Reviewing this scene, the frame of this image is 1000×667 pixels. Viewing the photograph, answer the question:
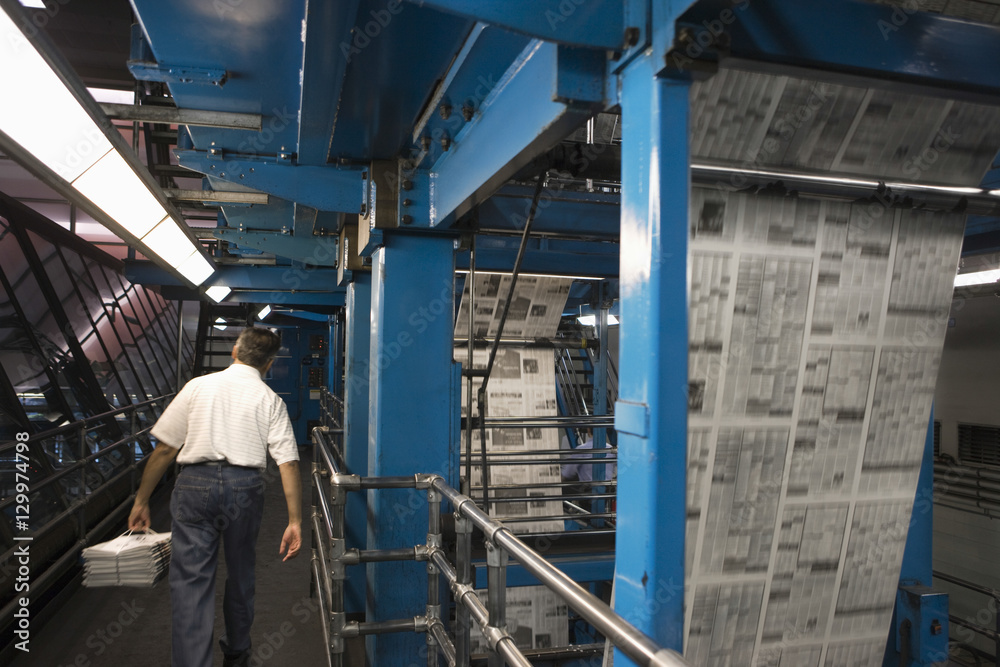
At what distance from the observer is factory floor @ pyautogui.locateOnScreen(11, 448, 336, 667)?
3623 mm

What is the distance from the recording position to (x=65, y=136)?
2.56 m

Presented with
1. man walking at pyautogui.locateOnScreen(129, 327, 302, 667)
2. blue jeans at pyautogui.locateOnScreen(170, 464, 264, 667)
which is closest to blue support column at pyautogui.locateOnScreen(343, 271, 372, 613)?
man walking at pyautogui.locateOnScreen(129, 327, 302, 667)

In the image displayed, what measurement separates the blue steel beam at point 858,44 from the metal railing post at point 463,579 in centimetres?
151

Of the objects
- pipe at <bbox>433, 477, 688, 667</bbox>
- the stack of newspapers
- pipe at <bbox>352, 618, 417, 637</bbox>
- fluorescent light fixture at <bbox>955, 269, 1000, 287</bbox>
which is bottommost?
pipe at <bbox>352, 618, 417, 637</bbox>

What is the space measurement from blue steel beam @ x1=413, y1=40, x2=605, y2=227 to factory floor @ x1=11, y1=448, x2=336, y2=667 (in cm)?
295

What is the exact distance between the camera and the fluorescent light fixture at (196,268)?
607 centimetres

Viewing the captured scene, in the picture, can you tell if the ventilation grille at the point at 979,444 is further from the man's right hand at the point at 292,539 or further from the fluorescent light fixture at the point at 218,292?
the fluorescent light fixture at the point at 218,292

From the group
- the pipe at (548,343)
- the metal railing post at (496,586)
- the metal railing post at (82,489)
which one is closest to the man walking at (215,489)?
the metal railing post at (496,586)

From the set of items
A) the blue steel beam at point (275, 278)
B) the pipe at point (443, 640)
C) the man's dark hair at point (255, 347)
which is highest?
the blue steel beam at point (275, 278)

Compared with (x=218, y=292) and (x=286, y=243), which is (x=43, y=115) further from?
(x=218, y=292)

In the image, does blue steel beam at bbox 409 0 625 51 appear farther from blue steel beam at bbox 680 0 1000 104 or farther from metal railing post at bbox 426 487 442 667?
metal railing post at bbox 426 487 442 667

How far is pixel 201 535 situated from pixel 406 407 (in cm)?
111

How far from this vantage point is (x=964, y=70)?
1.29m

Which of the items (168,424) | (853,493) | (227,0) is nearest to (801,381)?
(853,493)
